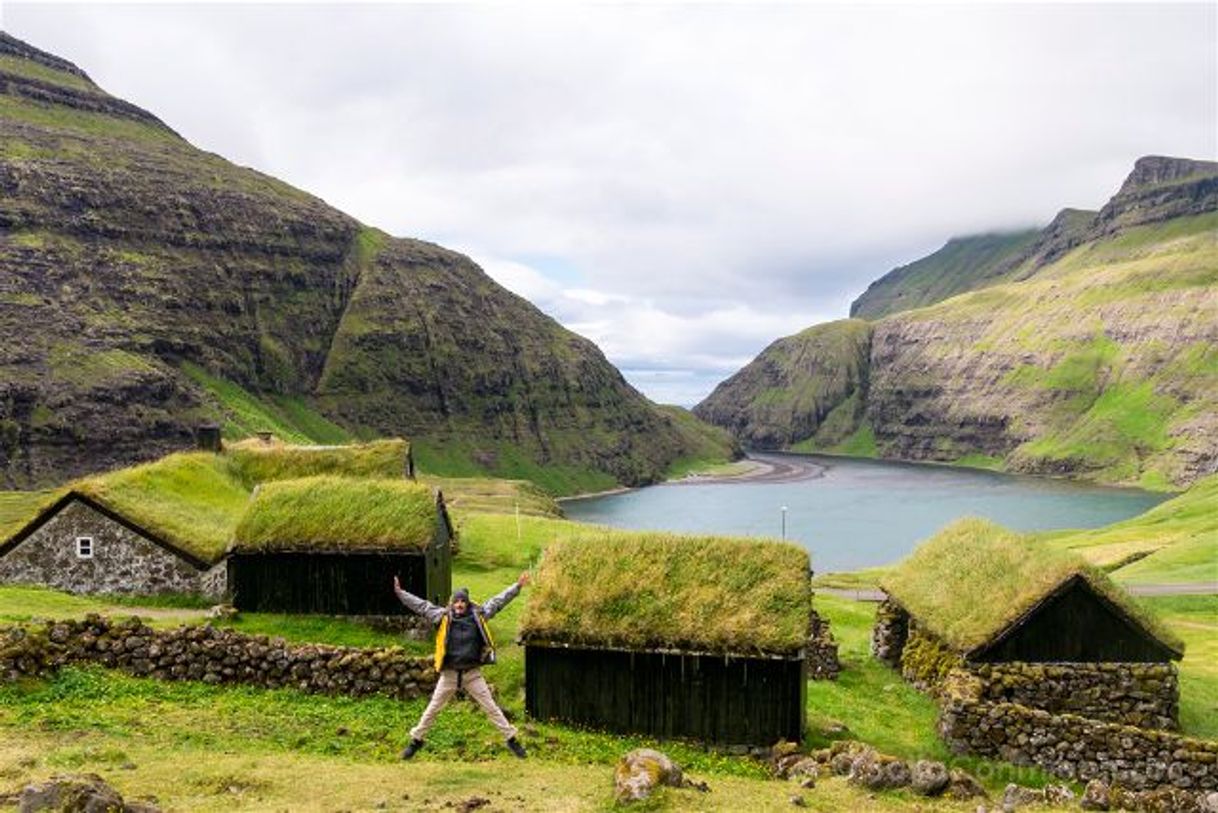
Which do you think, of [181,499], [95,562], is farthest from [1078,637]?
[95,562]

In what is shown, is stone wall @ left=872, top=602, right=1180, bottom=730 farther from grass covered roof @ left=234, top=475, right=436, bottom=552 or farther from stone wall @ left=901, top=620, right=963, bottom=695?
grass covered roof @ left=234, top=475, right=436, bottom=552

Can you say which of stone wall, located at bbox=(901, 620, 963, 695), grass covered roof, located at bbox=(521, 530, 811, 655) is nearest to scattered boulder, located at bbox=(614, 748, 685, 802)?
grass covered roof, located at bbox=(521, 530, 811, 655)

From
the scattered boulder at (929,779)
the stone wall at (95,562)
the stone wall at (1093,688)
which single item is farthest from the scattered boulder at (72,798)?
the stone wall at (95,562)

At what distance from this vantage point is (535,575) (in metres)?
27.7

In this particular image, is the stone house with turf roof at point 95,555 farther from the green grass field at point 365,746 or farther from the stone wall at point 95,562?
the green grass field at point 365,746

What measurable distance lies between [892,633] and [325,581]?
23183 millimetres

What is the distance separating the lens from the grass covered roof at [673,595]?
25.2 m

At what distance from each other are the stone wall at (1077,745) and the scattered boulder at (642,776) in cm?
1205

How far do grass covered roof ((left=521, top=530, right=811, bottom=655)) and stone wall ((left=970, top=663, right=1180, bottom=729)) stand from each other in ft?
25.2

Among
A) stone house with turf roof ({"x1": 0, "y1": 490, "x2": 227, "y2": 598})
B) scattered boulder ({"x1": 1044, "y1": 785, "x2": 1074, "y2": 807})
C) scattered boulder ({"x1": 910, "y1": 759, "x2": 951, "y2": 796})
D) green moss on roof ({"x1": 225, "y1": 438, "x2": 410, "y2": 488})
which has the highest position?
green moss on roof ({"x1": 225, "y1": 438, "x2": 410, "y2": 488})

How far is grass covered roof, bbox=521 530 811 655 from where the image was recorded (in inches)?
991

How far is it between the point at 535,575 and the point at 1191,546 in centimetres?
7306

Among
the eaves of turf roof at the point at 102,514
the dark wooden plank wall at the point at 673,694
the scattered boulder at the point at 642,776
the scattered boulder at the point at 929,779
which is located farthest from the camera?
the eaves of turf roof at the point at 102,514

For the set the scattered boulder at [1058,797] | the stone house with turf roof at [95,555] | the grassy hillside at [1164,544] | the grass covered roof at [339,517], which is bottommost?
the grassy hillside at [1164,544]
